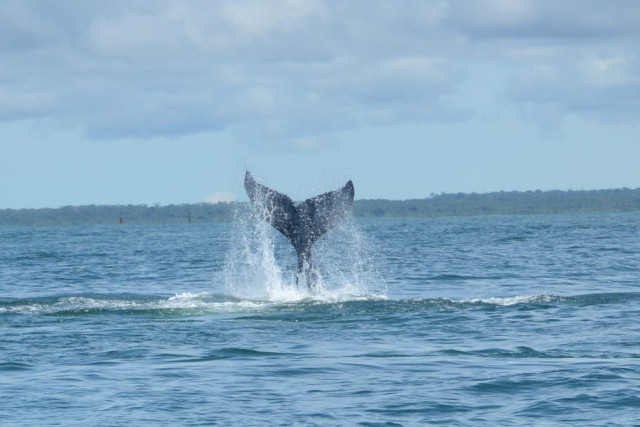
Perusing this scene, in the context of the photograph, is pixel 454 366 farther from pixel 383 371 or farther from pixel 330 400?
pixel 330 400

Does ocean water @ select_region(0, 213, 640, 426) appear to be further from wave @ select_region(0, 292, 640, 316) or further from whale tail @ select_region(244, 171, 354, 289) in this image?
whale tail @ select_region(244, 171, 354, 289)

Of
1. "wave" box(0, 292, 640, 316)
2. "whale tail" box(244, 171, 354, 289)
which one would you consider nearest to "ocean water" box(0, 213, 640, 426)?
"wave" box(0, 292, 640, 316)

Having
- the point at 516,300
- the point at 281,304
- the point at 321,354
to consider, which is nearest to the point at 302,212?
the point at 281,304

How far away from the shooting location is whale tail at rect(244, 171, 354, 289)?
20.3 m

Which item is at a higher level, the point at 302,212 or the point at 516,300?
the point at 302,212

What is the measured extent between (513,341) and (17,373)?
668cm

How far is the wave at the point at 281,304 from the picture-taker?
67.1 ft

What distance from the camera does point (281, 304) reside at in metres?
20.8

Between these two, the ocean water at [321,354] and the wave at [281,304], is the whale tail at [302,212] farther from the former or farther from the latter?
the ocean water at [321,354]

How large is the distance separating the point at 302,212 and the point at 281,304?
64.8 inches

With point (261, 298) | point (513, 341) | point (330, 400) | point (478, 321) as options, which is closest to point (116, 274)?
point (261, 298)

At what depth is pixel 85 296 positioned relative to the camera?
2425 centimetres

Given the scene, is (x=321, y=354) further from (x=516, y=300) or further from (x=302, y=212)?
(x=516, y=300)

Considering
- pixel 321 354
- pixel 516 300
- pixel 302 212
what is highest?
pixel 302 212
